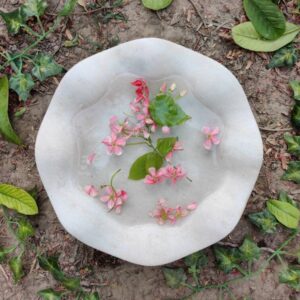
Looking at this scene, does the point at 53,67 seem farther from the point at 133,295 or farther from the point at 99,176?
the point at 133,295

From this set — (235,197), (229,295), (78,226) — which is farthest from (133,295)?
(235,197)

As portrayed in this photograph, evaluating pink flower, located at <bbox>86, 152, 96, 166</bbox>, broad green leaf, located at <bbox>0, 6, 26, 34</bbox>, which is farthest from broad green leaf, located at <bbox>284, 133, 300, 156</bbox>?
broad green leaf, located at <bbox>0, 6, 26, 34</bbox>

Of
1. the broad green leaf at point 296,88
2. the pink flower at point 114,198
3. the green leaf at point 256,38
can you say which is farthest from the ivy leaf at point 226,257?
the green leaf at point 256,38

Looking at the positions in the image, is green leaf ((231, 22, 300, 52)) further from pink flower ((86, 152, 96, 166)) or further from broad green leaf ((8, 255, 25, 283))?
broad green leaf ((8, 255, 25, 283))

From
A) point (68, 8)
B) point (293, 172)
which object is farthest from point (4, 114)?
point (293, 172)

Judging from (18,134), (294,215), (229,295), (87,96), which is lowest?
(229,295)
